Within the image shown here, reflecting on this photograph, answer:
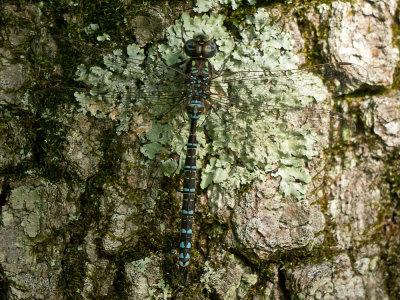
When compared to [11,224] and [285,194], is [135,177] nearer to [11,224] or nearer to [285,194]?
[11,224]

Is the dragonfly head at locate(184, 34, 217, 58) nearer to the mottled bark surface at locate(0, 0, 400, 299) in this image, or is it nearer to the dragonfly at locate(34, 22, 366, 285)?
the dragonfly at locate(34, 22, 366, 285)

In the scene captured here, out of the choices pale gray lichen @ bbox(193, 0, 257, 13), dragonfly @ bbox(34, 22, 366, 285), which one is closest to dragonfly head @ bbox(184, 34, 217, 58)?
dragonfly @ bbox(34, 22, 366, 285)

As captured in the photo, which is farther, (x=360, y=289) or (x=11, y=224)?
(x=360, y=289)

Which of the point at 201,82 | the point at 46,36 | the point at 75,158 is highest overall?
the point at 46,36

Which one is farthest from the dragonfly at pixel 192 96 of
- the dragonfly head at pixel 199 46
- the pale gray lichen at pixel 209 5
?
the pale gray lichen at pixel 209 5

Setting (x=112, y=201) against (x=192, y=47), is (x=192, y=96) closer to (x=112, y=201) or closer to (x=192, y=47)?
(x=192, y=47)

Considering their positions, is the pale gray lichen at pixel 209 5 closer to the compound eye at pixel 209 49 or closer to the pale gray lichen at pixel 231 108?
the pale gray lichen at pixel 231 108

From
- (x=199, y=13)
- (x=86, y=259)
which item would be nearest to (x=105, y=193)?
(x=86, y=259)
